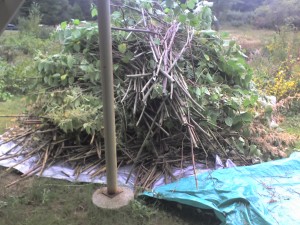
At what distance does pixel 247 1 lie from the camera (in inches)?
608

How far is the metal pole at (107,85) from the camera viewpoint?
106 inches

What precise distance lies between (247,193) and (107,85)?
140 cm

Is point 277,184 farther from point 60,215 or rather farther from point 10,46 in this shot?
point 10,46

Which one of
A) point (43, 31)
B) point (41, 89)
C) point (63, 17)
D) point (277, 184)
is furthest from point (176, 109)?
point (63, 17)

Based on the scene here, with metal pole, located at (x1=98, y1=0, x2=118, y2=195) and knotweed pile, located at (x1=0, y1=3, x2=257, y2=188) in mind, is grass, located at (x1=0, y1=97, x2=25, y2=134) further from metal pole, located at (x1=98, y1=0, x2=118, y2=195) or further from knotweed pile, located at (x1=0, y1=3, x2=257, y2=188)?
metal pole, located at (x1=98, y1=0, x2=118, y2=195)

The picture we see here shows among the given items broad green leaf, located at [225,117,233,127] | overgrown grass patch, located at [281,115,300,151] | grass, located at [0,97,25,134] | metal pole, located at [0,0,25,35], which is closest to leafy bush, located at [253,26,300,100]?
overgrown grass patch, located at [281,115,300,151]

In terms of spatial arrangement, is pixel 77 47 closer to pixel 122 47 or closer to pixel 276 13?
pixel 122 47

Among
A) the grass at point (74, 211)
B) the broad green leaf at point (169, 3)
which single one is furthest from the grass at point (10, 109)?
the broad green leaf at point (169, 3)

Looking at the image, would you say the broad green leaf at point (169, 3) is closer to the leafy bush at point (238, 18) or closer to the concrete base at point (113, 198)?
the concrete base at point (113, 198)

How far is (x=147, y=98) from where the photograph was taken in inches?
139

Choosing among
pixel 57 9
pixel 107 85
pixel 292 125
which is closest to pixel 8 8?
pixel 107 85

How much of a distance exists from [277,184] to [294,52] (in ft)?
16.9

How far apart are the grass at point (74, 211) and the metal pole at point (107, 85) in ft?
0.84

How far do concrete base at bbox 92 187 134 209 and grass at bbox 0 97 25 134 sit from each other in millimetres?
2367
